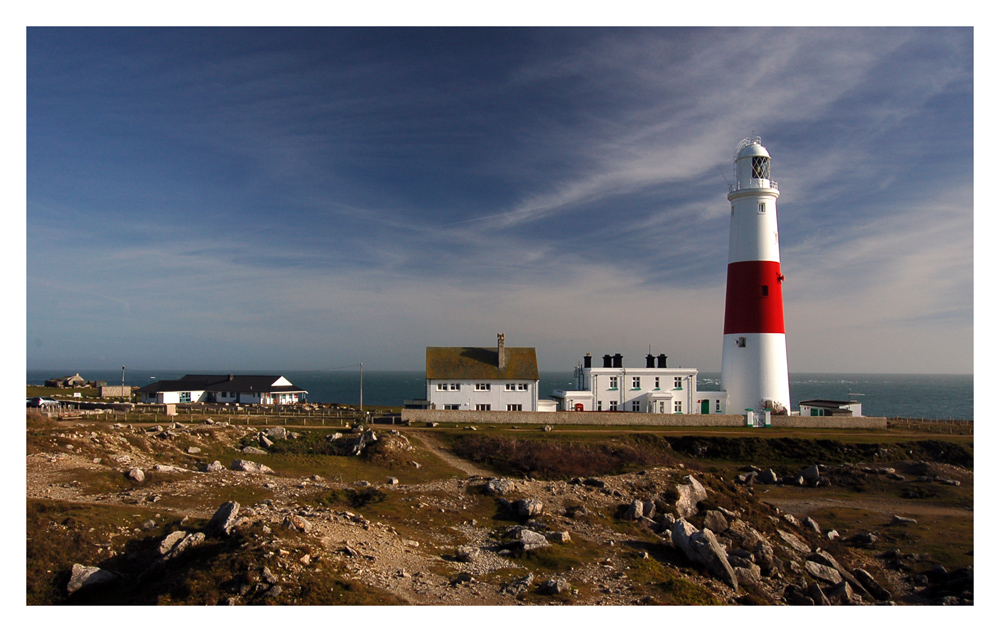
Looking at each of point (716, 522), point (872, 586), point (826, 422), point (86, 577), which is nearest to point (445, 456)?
point (716, 522)

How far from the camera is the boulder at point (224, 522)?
1486 cm

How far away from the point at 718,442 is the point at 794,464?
4792 millimetres

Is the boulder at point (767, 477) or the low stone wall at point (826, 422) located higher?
the low stone wall at point (826, 422)

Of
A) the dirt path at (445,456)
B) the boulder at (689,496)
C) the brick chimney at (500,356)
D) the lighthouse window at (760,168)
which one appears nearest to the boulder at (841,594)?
the boulder at (689,496)

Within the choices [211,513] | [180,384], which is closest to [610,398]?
[211,513]

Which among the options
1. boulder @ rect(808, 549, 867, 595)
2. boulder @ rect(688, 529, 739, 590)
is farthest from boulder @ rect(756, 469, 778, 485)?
boulder @ rect(688, 529, 739, 590)

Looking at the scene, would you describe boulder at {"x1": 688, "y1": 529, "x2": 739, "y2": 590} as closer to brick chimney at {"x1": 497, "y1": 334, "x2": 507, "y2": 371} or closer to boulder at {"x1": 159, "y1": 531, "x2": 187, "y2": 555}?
boulder at {"x1": 159, "y1": 531, "x2": 187, "y2": 555}

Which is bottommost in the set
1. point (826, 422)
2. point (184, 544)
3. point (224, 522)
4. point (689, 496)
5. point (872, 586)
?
point (872, 586)

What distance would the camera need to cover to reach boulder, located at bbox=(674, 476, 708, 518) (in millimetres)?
22766

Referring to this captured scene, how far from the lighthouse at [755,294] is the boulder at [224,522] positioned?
3921 centimetres

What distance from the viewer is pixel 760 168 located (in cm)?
4444

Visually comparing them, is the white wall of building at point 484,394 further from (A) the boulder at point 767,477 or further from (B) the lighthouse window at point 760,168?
(B) the lighthouse window at point 760,168

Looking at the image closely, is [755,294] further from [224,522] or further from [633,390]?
[224,522]

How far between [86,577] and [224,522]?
3186mm
